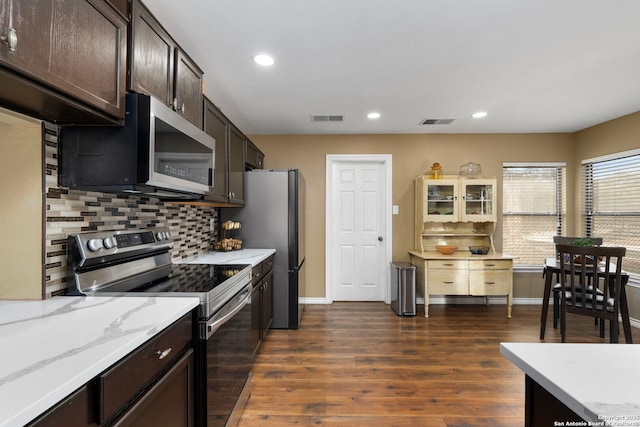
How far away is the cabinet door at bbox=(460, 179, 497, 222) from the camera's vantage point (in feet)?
13.5

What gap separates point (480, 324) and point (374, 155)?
2448mm

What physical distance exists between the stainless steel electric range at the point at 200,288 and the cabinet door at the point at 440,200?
2.75 meters

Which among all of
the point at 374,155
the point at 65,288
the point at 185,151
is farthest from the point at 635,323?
the point at 65,288

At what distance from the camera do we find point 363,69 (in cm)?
253

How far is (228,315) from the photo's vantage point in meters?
1.69

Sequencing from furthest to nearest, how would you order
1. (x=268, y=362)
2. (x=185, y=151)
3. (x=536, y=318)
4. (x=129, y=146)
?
(x=536, y=318) → (x=268, y=362) → (x=185, y=151) → (x=129, y=146)

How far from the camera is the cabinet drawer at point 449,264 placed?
3912mm

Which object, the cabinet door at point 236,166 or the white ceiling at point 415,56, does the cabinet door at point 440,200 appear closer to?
→ the white ceiling at point 415,56

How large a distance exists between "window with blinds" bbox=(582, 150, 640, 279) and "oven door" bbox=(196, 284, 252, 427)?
4.19m

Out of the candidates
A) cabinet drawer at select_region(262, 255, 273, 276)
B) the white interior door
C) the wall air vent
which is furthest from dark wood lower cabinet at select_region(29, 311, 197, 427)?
the white interior door

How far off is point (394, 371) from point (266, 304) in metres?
1.26

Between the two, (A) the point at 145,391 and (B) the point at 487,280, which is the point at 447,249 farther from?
(A) the point at 145,391

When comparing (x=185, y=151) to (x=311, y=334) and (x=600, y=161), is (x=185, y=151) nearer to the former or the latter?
(x=311, y=334)

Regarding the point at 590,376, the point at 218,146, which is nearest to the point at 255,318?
the point at 218,146
